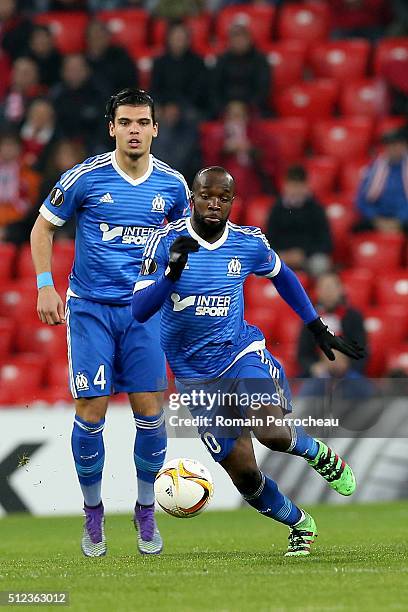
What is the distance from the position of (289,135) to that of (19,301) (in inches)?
135

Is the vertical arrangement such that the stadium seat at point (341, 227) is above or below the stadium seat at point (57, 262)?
above

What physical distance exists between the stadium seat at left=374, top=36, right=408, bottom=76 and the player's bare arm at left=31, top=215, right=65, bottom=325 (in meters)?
8.31

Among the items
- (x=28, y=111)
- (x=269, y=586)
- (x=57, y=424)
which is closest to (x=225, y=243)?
(x=269, y=586)

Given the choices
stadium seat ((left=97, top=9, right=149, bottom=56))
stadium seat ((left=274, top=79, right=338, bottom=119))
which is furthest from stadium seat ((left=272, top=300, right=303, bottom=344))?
stadium seat ((left=97, top=9, right=149, bottom=56))

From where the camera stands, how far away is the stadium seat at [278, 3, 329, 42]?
16.1 m

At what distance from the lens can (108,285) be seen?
25.0ft

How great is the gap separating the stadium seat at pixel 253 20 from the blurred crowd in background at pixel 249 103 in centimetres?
2

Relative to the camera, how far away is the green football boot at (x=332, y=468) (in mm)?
7176

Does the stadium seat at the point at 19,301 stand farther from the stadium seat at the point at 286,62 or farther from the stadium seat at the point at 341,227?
the stadium seat at the point at 286,62

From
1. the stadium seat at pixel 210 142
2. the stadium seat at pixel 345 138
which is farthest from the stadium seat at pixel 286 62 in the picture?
the stadium seat at pixel 210 142

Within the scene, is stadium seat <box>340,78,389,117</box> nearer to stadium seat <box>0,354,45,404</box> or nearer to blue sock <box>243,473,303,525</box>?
stadium seat <box>0,354,45,404</box>

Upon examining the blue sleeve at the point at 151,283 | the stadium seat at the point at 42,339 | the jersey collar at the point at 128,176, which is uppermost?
the jersey collar at the point at 128,176

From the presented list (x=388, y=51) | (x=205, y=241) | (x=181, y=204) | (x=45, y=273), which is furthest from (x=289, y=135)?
(x=205, y=241)

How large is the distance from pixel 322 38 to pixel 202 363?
9615 millimetres
